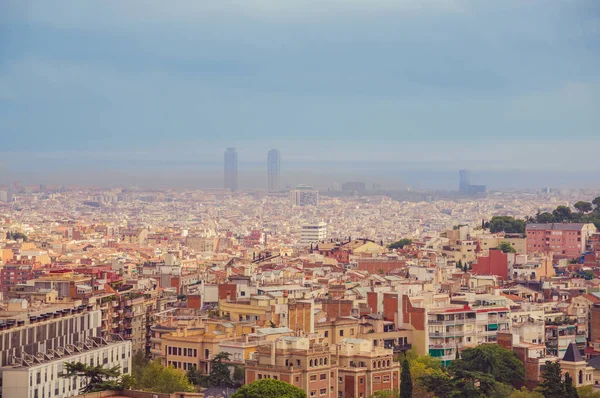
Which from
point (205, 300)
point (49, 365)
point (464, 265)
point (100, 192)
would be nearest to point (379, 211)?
point (100, 192)

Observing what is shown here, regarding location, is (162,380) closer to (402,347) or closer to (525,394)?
(525,394)

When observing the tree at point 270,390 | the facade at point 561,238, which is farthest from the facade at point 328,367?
the facade at point 561,238

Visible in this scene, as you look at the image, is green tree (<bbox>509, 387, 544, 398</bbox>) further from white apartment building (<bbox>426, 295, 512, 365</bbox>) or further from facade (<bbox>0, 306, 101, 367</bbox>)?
facade (<bbox>0, 306, 101, 367</bbox>)

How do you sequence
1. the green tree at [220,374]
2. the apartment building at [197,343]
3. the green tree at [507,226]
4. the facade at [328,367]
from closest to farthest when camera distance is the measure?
the facade at [328,367] < the green tree at [220,374] < the apartment building at [197,343] < the green tree at [507,226]

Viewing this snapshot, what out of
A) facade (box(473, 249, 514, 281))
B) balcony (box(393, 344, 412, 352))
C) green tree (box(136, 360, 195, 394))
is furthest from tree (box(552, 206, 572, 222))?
green tree (box(136, 360, 195, 394))

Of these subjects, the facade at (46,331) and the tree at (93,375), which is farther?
the facade at (46,331)

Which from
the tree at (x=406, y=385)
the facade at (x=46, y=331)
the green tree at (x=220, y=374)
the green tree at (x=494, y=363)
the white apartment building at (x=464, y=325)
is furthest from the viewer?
the white apartment building at (x=464, y=325)

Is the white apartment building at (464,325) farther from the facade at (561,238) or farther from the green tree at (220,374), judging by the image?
the facade at (561,238)
